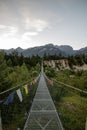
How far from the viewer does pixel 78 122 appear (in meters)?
6.92

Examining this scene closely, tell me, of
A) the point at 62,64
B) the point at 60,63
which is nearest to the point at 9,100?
the point at 62,64

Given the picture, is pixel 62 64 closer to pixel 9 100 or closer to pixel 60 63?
pixel 60 63

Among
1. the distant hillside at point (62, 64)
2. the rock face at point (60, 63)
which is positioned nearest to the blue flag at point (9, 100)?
the rock face at point (60, 63)

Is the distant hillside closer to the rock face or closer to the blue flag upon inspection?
the rock face

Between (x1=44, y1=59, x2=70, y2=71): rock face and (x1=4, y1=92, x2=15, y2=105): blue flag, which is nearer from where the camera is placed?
(x1=4, y1=92, x2=15, y2=105): blue flag

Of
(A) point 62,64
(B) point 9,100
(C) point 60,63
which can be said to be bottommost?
(A) point 62,64

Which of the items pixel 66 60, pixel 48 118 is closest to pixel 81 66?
pixel 66 60

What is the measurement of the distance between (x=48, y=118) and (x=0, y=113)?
16.5 ft

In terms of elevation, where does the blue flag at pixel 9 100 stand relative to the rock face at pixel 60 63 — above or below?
above

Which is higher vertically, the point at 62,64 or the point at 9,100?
the point at 9,100

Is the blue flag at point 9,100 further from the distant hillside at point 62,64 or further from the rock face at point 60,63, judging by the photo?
the distant hillside at point 62,64

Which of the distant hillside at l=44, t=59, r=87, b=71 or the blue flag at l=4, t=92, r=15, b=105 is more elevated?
the blue flag at l=4, t=92, r=15, b=105

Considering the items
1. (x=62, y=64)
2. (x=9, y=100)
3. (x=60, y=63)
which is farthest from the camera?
(x=60, y=63)

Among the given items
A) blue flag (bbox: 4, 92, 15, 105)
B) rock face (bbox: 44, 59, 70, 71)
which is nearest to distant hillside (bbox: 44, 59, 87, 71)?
rock face (bbox: 44, 59, 70, 71)
